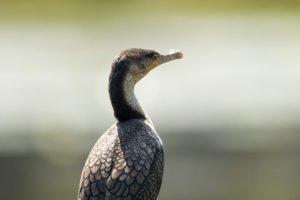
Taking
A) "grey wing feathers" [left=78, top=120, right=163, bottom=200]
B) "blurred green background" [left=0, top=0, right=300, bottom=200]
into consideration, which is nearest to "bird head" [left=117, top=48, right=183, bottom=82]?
"grey wing feathers" [left=78, top=120, right=163, bottom=200]

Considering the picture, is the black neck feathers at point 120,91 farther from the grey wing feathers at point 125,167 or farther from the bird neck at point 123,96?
the grey wing feathers at point 125,167

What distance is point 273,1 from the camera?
28.5m

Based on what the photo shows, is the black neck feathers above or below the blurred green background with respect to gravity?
below

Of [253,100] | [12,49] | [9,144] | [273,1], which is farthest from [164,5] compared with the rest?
[9,144]

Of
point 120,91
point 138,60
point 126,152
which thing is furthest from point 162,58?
point 126,152

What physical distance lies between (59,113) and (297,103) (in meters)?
5.05

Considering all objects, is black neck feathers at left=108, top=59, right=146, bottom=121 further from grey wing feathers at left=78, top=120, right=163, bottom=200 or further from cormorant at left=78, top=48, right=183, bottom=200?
grey wing feathers at left=78, top=120, right=163, bottom=200

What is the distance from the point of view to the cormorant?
20.1 feet

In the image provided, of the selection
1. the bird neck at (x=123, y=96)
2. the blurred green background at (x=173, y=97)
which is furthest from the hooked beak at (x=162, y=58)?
the blurred green background at (x=173, y=97)

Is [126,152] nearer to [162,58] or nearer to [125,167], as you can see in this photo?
[125,167]

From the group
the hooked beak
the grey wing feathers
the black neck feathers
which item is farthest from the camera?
the hooked beak

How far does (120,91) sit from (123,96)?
49 millimetres

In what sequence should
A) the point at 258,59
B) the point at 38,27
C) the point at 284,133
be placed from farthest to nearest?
the point at 38,27 → the point at 258,59 → the point at 284,133

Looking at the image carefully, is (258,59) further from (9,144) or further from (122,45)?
(9,144)
